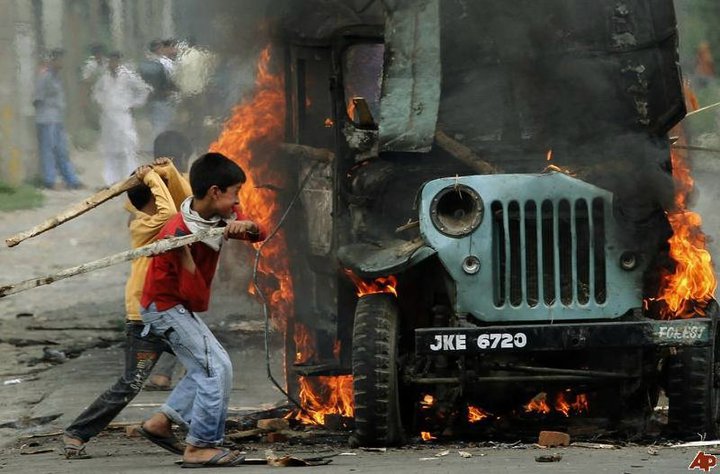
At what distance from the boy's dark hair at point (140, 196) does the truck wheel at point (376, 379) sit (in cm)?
159

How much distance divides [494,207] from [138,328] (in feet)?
6.97

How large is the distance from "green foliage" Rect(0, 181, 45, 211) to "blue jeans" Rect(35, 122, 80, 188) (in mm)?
251

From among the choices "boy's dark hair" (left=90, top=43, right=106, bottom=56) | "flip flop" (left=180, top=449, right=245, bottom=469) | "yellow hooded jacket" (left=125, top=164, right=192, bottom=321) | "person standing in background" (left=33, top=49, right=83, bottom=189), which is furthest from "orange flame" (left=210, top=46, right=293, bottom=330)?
"person standing in background" (left=33, top=49, right=83, bottom=189)

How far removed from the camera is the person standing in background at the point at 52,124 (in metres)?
22.0

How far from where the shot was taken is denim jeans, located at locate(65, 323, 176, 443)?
347 inches

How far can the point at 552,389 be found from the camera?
916 cm

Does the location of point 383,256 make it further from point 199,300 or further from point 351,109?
point 351,109

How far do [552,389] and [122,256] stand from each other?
8.41ft

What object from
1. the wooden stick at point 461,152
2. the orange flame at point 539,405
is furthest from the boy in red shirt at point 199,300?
the orange flame at point 539,405

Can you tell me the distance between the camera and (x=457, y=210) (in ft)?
29.2

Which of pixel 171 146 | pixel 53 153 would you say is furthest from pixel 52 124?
pixel 171 146

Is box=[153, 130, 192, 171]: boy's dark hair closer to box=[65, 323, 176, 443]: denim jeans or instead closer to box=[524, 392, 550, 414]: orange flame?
box=[65, 323, 176, 443]: denim jeans

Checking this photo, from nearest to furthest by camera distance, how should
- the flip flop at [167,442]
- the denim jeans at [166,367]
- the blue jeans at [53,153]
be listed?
the flip flop at [167,442] < the denim jeans at [166,367] < the blue jeans at [53,153]

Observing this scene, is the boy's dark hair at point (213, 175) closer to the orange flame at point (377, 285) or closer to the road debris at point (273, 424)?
the orange flame at point (377, 285)
